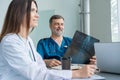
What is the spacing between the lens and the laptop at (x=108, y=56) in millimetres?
1448

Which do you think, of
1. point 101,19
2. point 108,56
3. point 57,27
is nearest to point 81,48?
point 108,56

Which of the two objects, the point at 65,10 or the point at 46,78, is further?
the point at 65,10

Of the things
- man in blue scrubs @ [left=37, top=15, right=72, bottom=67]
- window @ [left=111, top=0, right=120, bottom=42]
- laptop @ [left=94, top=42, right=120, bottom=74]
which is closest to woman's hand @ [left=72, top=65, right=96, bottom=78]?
laptop @ [left=94, top=42, right=120, bottom=74]

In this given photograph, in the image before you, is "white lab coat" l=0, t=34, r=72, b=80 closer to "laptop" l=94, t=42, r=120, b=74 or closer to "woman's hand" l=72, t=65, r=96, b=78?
"woman's hand" l=72, t=65, r=96, b=78

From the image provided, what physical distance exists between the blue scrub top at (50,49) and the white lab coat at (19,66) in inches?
40.6

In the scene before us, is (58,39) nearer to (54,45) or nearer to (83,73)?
(54,45)

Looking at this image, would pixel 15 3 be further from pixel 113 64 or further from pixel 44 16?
pixel 44 16

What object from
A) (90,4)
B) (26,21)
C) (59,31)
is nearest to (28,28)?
(26,21)

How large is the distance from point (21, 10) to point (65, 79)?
47 cm

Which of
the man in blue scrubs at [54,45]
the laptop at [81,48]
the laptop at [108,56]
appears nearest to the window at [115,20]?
the man in blue scrubs at [54,45]

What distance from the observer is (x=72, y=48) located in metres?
1.79

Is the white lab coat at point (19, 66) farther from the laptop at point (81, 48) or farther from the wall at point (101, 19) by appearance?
the wall at point (101, 19)

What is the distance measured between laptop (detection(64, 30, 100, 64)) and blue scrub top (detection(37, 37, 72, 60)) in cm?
46

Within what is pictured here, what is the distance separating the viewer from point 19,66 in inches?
46.4
